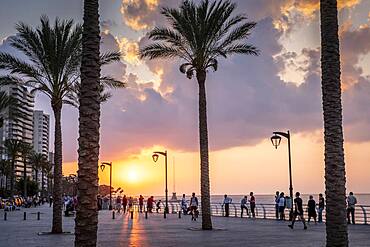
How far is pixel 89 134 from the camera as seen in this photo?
1074 cm

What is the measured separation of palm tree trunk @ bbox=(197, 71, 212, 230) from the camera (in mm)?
25484

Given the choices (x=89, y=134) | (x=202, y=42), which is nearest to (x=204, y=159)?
(x=202, y=42)

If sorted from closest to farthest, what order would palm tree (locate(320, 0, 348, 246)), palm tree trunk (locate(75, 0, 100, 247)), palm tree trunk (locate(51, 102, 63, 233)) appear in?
palm tree trunk (locate(75, 0, 100, 247))
palm tree (locate(320, 0, 348, 246))
palm tree trunk (locate(51, 102, 63, 233))

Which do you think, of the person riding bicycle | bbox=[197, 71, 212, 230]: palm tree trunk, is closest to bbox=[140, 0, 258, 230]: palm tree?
bbox=[197, 71, 212, 230]: palm tree trunk

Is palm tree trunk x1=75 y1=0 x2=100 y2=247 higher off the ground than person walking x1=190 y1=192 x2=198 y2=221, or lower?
higher

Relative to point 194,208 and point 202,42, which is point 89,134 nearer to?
point 202,42

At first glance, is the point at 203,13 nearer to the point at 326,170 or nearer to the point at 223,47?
the point at 223,47

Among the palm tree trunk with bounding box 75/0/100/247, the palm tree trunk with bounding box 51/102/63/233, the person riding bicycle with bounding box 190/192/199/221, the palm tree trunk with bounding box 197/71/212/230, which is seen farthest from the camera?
the person riding bicycle with bounding box 190/192/199/221

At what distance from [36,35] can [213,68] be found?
29.6 ft

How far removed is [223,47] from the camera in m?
26.7

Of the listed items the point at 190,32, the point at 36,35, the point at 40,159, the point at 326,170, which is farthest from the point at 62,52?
the point at 40,159

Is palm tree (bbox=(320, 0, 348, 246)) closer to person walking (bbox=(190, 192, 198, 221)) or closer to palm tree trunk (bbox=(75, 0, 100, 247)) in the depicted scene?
palm tree trunk (bbox=(75, 0, 100, 247))

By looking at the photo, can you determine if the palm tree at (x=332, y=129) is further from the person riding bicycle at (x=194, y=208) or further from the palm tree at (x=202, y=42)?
the person riding bicycle at (x=194, y=208)

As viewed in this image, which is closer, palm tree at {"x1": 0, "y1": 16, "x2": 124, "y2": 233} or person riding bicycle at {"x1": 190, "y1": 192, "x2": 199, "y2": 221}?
palm tree at {"x1": 0, "y1": 16, "x2": 124, "y2": 233}
